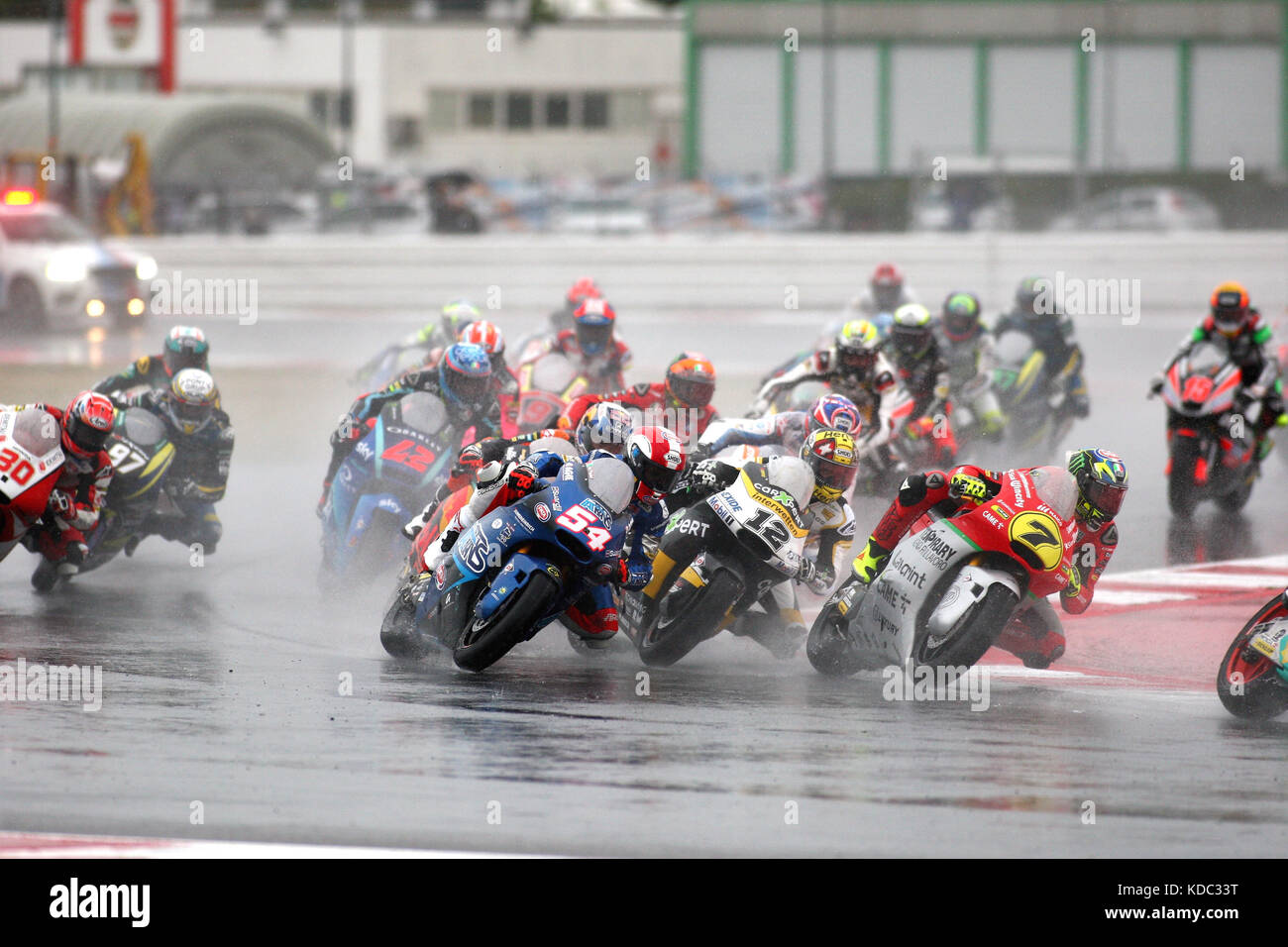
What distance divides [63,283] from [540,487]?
60.1ft

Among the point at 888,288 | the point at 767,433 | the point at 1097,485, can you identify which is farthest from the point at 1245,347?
the point at 1097,485

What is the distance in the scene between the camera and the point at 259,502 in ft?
41.9

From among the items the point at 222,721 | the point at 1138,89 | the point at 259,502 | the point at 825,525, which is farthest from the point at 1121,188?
the point at 222,721

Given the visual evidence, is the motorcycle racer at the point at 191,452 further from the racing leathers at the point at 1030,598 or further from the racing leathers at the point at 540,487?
the racing leathers at the point at 1030,598

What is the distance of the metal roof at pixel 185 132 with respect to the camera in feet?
152

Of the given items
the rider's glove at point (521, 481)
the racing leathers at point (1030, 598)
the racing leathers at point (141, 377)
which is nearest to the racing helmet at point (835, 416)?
the racing leathers at point (1030, 598)

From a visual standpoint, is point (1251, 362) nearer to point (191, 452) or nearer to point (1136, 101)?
point (191, 452)

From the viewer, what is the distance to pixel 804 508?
8.16m

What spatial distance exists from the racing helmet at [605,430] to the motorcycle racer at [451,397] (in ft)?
6.69

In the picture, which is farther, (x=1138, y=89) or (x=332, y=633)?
(x=1138, y=89)

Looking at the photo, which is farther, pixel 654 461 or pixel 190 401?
pixel 190 401

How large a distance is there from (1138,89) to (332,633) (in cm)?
3840

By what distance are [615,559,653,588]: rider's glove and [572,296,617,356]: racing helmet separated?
17.0ft
